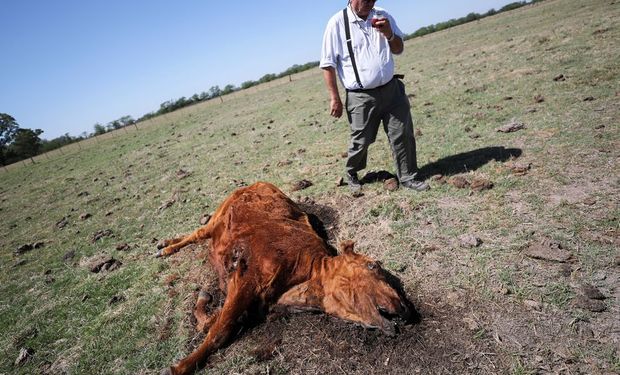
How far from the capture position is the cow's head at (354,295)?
244 cm

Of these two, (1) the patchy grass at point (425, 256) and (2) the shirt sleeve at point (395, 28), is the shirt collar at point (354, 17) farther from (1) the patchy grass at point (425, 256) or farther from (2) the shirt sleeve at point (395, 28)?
(1) the patchy grass at point (425, 256)

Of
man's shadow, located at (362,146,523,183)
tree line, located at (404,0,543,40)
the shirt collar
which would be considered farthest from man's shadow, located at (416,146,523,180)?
tree line, located at (404,0,543,40)

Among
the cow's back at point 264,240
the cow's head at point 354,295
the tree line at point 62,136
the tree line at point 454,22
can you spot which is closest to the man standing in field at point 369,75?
the cow's back at point 264,240

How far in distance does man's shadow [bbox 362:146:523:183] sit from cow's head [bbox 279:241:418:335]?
285cm

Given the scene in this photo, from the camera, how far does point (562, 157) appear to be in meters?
4.71

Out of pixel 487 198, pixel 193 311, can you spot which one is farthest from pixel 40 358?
pixel 487 198

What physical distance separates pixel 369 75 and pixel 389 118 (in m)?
0.69

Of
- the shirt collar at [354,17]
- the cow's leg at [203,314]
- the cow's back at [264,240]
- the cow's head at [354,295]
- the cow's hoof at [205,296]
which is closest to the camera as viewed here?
the cow's head at [354,295]

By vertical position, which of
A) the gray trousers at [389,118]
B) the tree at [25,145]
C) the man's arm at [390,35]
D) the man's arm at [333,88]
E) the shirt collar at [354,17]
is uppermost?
the tree at [25,145]

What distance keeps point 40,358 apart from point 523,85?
10.6 m

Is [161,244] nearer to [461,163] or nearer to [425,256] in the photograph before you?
[425,256]

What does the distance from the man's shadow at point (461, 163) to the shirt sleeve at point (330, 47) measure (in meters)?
1.98

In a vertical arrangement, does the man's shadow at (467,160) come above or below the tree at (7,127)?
below

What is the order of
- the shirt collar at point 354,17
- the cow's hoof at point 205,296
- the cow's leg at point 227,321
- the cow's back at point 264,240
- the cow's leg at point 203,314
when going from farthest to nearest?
the shirt collar at point 354,17 < the cow's hoof at point 205,296 < the cow's leg at point 203,314 < the cow's back at point 264,240 < the cow's leg at point 227,321
